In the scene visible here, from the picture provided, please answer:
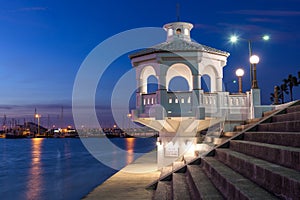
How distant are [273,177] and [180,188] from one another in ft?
13.7

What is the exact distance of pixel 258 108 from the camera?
1223 cm

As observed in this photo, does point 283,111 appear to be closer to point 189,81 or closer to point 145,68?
point 145,68

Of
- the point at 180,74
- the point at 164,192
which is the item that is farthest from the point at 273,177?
the point at 180,74

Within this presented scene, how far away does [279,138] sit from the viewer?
234 inches

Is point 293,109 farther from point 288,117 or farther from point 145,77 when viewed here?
point 145,77

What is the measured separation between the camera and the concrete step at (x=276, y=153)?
4371 millimetres

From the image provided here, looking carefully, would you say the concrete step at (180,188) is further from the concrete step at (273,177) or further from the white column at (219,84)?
the white column at (219,84)

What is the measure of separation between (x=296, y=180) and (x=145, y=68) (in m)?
12.6

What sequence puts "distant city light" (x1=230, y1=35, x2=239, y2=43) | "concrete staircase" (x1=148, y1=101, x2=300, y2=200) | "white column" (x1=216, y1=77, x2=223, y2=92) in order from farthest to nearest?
"white column" (x1=216, y1=77, x2=223, y2=92), "distant city light" (x1=230, y1=35, x2=239, y2=43), "concrete staircase" (x1=148, y1=101, x2=300, y2=200)

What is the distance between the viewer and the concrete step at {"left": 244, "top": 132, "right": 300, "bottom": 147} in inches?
206

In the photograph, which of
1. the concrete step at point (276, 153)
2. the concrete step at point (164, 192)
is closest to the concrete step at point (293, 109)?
the concrete step at point (276, 153)

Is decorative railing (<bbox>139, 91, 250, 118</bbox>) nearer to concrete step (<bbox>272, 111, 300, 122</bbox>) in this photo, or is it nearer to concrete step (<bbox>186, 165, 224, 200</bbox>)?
concrete step (<bbox>272, 111, 300, 122</bbox>)

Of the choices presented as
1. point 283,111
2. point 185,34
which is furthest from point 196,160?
point 185,34

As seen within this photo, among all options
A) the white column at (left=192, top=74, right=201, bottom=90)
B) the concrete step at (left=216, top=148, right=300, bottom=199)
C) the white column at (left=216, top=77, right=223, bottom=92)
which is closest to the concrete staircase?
the concrete step at (left=216, top=148, right=300, bottom=199)
